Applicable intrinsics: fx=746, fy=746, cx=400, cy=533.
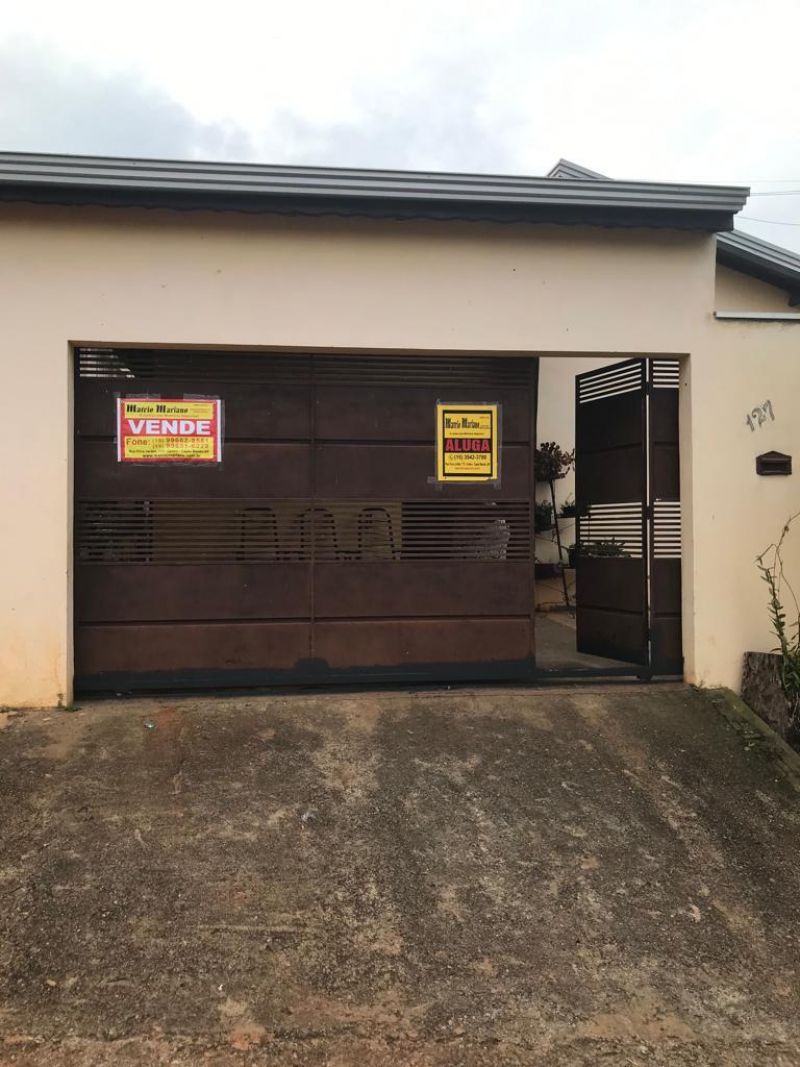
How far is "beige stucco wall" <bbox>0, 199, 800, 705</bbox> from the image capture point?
465 centimetres

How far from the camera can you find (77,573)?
191 inches

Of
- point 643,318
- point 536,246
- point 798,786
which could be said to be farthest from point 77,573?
point 798,786

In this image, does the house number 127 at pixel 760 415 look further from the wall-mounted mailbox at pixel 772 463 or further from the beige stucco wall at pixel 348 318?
the wall-mounted mailbox at pixel 772 463

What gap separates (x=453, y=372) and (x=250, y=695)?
259 centimetres

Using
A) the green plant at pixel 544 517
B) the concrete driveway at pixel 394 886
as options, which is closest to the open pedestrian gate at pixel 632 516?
the concrete driveway at pixel 394 886

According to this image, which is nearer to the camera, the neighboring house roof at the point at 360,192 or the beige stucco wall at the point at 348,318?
the neighboring house roof at the point at 360,192

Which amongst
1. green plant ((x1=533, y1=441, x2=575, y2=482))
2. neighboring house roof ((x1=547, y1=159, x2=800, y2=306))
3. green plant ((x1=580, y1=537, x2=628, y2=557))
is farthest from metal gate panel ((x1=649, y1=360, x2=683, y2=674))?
green plant ((x1=533, y1=441, x2=575, y2=482))

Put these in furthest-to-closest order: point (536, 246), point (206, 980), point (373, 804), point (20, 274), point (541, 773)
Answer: point (536, 246), point (20, 274), point (541, 773), point (373, 804), point (206, 980)

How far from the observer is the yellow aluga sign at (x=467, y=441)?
16.9ft

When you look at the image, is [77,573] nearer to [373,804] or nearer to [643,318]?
[373,804]

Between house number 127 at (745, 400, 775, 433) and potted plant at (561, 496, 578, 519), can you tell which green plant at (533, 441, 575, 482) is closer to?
potted plant at (561, 496, 578, 519)

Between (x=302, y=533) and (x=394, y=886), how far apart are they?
8.06 ft

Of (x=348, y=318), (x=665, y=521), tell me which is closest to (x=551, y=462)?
(x=665, y=521)

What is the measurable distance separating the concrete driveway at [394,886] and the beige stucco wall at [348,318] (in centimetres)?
92
